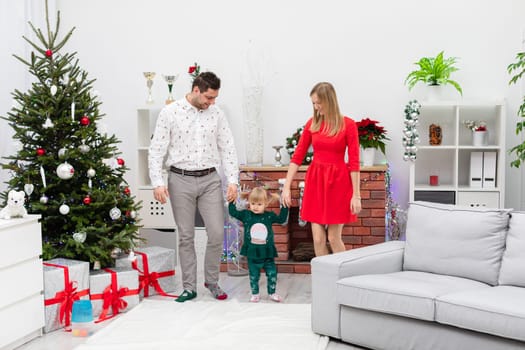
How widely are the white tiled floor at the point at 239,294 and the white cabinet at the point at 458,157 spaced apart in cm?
118

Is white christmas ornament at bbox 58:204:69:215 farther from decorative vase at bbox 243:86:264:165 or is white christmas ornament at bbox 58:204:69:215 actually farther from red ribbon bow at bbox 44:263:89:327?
decorative vase at bbox 243:86:264:165

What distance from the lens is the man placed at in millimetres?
4145

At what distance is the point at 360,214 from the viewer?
5.04 metres

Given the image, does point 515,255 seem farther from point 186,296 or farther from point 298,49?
point 298,49

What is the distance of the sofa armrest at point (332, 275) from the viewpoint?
3342mm

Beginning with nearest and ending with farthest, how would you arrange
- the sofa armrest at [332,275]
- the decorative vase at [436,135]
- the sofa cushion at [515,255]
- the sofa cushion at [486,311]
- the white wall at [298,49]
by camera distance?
1. the sofa cushion at [486,311]
2. the sofa cushion at [515,255]
3. the sofa armrest at [332,275]
4. the decorative vase at [436,135]
5. the white wall at [298,49]

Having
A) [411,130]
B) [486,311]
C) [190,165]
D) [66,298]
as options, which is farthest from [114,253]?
[411,130]

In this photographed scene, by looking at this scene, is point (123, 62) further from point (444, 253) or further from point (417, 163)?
point (444, 253)

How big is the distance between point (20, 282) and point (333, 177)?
1.90 m

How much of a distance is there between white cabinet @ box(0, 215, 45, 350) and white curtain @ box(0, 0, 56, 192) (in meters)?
1.68

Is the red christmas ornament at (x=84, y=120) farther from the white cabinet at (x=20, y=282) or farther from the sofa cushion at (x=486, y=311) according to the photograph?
the sofa cushion at (x=486, y=311)

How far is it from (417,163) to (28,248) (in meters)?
3.29

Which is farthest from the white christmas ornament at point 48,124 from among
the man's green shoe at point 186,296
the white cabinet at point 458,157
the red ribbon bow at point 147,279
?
the white cabinet at point 458,157

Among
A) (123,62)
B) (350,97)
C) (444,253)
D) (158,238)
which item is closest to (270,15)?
(350,97)
